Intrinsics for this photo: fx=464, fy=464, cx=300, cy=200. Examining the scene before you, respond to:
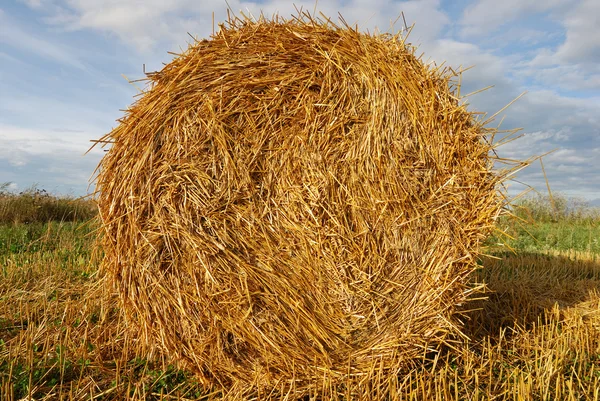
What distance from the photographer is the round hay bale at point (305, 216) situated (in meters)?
2.88

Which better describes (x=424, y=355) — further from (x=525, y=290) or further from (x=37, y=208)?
(x=37, y=208)

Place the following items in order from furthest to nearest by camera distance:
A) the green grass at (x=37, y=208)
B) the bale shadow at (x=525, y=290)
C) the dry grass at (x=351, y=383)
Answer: the green grass at (x=37, y=208) → the bale shadow at (x=525, y=290) → the dry grass at (x=351, y=383)

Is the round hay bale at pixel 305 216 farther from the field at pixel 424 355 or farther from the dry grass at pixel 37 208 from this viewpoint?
the dry grass at pixel 37 208

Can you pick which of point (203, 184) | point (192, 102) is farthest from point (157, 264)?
point (192, 102)

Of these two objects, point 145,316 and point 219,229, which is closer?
point 219,229

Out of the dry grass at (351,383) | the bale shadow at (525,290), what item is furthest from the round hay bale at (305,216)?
the bale shadow at (525,290)

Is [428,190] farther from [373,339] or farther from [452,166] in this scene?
[373,339]

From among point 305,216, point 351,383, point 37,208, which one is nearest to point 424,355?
point 351,383

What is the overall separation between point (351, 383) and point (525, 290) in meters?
2.64

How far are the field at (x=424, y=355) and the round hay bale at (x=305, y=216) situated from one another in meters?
0.29

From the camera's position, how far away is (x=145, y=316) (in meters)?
3.10

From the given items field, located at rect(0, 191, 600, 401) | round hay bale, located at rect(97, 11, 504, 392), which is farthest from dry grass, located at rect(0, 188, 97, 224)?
round hay bale, located at rect(97, 11, 504, 392)

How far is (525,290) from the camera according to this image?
4.67 metres

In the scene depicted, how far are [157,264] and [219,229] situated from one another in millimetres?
473
